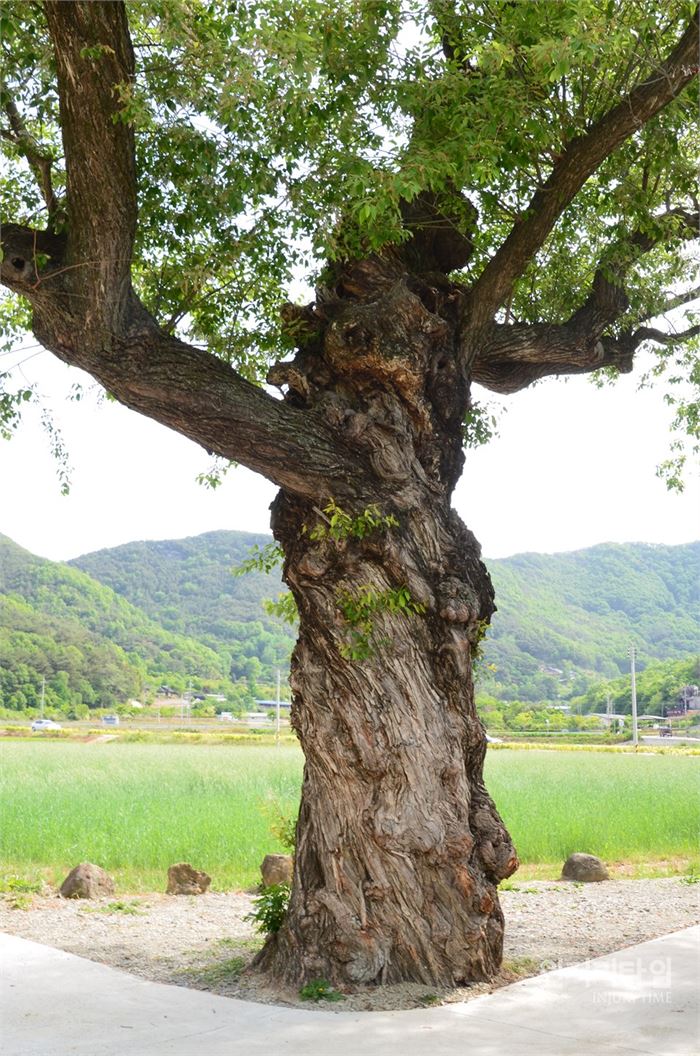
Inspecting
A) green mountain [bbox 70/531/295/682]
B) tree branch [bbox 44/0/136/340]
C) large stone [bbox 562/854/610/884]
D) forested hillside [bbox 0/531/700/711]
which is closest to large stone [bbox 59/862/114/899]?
large stone [bbox 562/854/610/884]

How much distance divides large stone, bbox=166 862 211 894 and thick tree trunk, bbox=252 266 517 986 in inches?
121

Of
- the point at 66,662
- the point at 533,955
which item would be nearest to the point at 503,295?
the point at 533,955

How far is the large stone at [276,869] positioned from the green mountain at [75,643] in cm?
3911

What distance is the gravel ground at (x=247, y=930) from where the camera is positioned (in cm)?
568

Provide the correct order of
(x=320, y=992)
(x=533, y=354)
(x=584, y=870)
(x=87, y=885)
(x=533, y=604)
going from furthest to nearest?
(x=533, y=604) → (x=584, y=870) → (x=87, y=885) → (x=533, y=354) → (x=320, y=992)

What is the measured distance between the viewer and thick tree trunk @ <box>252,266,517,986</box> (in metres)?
5.56

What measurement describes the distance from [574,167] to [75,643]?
4655cm

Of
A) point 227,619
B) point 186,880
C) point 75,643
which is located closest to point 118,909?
point 186,880

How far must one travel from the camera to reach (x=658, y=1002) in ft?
17.1

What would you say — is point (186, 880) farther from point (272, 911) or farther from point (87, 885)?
point (272, 911)

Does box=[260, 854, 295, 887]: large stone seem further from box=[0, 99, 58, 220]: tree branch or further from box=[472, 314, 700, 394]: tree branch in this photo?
box=[0, 99, 58, 220]: tree branch

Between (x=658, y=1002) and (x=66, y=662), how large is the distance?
46900 millimetres

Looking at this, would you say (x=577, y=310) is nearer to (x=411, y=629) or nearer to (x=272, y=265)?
(x=272, y=265)

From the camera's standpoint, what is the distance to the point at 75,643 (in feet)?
164
